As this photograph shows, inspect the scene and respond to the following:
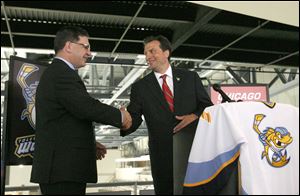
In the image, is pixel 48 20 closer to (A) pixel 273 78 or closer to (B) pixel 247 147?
(B) pixel 247 147

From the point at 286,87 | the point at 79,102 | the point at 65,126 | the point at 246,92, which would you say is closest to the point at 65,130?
the point at 65,126

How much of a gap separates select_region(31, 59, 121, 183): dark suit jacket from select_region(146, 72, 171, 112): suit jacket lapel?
0.55 metres

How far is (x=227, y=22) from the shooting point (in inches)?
233

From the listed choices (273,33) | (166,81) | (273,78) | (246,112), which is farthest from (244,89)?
(273,78)

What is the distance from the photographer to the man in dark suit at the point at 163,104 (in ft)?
8.84

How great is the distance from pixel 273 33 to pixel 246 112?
5560 mm

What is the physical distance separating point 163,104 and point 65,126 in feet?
2.68

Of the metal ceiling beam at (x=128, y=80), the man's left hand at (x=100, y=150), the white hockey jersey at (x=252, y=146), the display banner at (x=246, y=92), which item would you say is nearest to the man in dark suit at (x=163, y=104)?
the man's left hand at (x=100, y=150)

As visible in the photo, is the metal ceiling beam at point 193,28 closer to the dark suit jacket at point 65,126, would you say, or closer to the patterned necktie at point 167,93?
the patterned necktie at point 167,93

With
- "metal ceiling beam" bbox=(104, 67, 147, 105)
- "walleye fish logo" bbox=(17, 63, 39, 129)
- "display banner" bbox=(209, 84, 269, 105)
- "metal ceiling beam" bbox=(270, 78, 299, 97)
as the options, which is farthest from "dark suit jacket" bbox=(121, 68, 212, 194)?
"metal ceiling beam" bbox=(270, 78, 299, 97)

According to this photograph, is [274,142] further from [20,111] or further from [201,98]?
[20,111]

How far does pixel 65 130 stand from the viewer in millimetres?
2205

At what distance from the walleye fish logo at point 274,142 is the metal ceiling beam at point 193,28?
3960 millimetres

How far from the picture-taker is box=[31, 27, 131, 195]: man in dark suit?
216 centimetres
